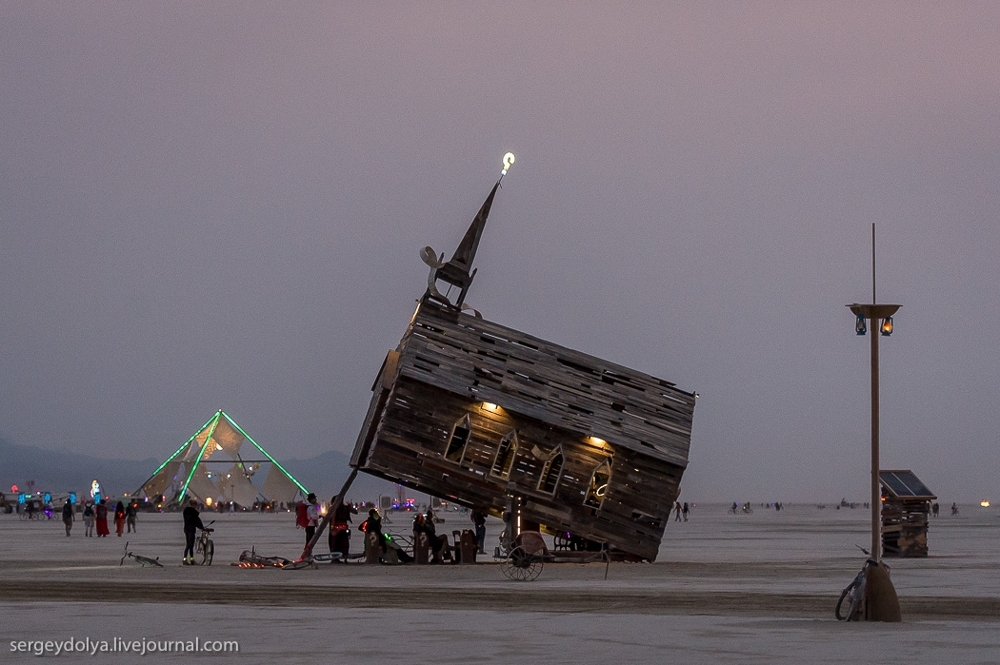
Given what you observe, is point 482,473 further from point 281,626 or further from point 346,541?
point 281,626

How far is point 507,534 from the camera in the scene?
110ft

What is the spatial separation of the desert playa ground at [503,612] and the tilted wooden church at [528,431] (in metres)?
1.45

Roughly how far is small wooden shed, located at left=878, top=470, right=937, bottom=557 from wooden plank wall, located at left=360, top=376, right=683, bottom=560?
31.0ft

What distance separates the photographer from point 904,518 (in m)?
41.3

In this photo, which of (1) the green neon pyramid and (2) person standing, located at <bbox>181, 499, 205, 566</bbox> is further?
(1) the green neon pyramid

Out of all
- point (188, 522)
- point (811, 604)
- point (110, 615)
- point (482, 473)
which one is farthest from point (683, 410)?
point (110, 615)

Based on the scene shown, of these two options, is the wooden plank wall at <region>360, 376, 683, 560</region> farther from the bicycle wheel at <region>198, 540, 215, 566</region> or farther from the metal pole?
the metal pole

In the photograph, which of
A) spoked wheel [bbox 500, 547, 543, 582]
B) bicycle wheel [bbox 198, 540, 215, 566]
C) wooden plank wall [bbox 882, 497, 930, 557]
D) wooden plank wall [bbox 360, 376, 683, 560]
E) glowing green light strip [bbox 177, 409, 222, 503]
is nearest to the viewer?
spoked wheel [bbox 500, 547, 543, 582]

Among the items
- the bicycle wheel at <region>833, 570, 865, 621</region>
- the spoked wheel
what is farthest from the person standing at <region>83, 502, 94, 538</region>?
the bicycle wheel at <region>833, 570, 865, 621</region>

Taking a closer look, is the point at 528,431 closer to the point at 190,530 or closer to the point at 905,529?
the point at 190,530

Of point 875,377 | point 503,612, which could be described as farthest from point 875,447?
point 503,612

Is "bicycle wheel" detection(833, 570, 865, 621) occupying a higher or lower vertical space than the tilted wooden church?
lower

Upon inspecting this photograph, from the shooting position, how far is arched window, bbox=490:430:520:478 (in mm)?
34094

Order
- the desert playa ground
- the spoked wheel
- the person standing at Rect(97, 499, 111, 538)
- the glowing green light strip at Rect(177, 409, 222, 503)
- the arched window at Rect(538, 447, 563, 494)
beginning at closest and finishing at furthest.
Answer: the desert playa ground → the spoked wheel → the arched window at Rect(538, 447, 563, 494) → the person standing at Rect(97, 499, 111, 538) → the glowing green light strip at Rect(177, 409, 222, 503)
